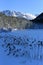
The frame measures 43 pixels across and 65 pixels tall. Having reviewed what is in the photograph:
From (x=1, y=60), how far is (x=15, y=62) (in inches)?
19.3

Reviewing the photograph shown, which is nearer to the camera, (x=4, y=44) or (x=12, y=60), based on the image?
(x=12, y=60)

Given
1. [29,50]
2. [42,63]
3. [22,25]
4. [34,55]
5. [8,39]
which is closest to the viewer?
[42,63]

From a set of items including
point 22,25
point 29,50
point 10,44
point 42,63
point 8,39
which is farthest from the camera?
point 22,25

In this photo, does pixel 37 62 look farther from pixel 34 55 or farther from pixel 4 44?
pixel 4 44

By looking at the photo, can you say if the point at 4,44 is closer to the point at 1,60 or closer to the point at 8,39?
the point at 8,39

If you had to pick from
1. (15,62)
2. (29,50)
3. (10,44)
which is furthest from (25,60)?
(10,44)

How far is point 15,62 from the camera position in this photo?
746 centimetres

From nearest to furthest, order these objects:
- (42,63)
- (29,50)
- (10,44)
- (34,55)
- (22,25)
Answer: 1. (42,63)
2. (34,55)
3. (29,50)
4. (10,44)
5. (22,25)

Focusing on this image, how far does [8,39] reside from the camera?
11.3m

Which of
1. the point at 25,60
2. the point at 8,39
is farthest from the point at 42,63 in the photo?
the point at 8,39

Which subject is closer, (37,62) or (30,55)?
(37,62)

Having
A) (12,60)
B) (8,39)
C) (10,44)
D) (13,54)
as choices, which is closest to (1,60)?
(12,60)

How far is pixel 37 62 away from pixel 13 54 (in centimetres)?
134

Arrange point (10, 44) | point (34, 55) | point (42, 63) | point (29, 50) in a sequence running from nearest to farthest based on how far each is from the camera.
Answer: point (42, 63), point (34, 55), point (29, 50), point (10, 44)
